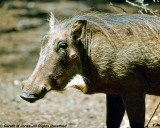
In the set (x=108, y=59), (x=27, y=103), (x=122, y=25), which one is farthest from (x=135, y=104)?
(x=27, y=103)

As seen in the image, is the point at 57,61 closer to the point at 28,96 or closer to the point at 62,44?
the point at 62,44

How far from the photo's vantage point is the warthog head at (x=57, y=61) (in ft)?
12.6

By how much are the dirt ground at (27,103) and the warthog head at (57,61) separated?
314 millimetres

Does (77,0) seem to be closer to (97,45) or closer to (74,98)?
(74,98)

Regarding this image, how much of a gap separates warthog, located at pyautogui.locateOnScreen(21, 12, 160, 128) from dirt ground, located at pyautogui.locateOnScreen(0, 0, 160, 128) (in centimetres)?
38

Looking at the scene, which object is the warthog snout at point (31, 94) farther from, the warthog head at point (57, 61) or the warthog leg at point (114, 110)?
the warthog leg at point (114, 110)

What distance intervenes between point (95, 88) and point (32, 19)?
8.59 metres

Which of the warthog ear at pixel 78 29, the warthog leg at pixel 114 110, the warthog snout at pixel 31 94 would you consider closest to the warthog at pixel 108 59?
the warthog ear at pixel 78 29

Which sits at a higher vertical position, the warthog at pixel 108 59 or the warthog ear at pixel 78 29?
the warthog ear at pixel 78 29

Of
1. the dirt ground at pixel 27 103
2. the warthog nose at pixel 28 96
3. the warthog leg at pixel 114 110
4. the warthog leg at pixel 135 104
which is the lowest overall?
the dirt ground at pixel 27 103

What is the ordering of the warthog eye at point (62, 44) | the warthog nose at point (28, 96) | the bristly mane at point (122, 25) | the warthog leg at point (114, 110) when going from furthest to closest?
the warthog leg at point (114, 110)
the bristly mane at point (122, 25)
the warthog eye at point (62, 44)
the warthog nose at point (28, 96)

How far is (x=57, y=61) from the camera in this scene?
4.03m

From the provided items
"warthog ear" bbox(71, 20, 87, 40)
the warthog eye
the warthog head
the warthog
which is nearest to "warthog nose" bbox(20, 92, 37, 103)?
the warthog head

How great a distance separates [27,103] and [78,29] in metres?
2.98
